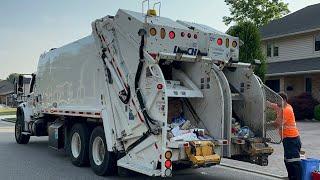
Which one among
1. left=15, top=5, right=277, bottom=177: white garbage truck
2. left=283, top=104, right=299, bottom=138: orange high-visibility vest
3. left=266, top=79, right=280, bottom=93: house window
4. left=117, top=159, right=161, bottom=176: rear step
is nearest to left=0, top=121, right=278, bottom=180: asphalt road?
left=15, top=5, right=277, bottom=177: white garbage truck

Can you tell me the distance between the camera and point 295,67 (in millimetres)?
26062

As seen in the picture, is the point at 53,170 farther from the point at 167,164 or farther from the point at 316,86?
the point at 316,86

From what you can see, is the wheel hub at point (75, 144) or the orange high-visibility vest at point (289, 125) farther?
the wheel hub at point (75, 144)

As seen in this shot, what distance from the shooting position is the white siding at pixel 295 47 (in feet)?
88.3

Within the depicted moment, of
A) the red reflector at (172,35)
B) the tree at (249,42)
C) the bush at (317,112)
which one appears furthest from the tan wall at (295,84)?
the red reflector at (172,35)

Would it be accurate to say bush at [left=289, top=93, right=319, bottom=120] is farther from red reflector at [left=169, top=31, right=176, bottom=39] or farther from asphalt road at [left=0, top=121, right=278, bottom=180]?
red reflector at [left=169, top=31, right=176, bottom=39]

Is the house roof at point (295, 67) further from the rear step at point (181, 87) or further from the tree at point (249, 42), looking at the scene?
the rear step at point (181, 87)

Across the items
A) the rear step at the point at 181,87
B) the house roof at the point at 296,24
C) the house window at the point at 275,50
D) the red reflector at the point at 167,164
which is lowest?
the red reflector at the point at 167,164

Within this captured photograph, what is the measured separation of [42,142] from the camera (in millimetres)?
15531

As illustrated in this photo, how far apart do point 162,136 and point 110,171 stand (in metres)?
2.28

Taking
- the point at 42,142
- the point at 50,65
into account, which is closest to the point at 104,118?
the point at 50,65

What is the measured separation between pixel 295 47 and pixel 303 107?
18.1 ft

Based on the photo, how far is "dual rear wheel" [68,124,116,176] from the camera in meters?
8.91

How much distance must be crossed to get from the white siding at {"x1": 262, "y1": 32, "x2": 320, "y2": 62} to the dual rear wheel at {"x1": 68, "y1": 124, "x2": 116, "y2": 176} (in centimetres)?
1980
